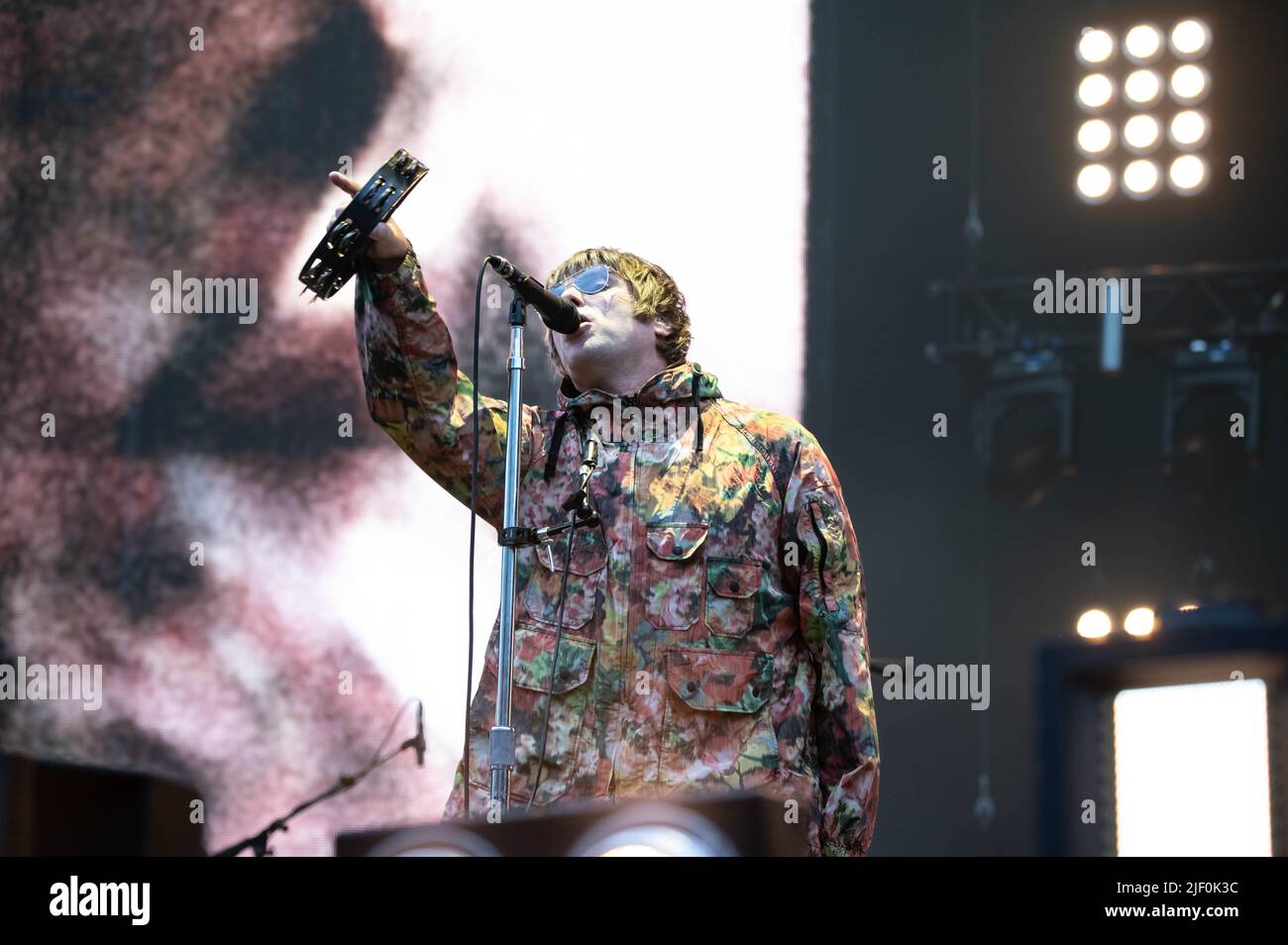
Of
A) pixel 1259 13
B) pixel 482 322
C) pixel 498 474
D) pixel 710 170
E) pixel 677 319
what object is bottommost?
pixel 498 474

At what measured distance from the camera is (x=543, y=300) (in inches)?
137

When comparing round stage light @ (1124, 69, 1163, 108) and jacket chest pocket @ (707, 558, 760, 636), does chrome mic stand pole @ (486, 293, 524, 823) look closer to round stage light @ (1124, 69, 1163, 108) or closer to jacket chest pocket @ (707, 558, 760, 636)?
jacket chest pocket @ (707, 558, 760, 636)

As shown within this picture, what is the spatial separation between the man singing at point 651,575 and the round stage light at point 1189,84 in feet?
10.1

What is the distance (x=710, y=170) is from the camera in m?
6.17

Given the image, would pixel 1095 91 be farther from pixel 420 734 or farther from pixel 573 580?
pixel 573 580

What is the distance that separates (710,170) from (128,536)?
252 centimetres

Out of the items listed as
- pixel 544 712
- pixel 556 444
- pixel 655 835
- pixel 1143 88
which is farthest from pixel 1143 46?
pixel 655 835

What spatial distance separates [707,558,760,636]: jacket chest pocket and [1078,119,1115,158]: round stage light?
3.23 m

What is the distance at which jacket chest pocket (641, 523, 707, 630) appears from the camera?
11.6 ft

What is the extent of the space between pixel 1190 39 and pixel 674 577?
3.64 m

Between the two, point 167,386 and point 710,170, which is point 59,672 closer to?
point 167,386

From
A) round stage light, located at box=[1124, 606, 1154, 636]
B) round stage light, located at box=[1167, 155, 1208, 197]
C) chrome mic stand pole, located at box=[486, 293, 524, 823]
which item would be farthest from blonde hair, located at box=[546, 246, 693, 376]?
round stage light, located at box=[1167, 155, 1208, 197]

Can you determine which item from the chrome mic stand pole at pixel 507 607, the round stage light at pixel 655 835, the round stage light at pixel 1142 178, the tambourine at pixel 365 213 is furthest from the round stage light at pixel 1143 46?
the round stage light at pixel 655 835
